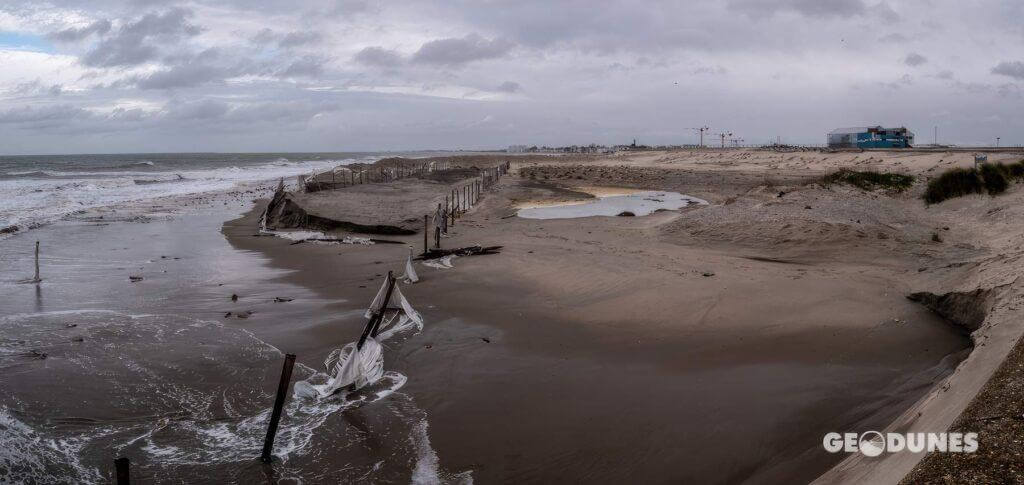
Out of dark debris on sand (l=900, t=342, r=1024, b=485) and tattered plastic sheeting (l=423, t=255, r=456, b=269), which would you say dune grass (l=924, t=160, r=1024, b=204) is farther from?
dark debris on sand (l=900, t=342, r=1024, b=485)

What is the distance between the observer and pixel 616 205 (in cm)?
2825

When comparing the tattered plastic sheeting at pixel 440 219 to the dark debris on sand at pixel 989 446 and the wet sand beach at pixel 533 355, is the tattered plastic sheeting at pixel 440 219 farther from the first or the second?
the dark debris on sand at pixel 989 446

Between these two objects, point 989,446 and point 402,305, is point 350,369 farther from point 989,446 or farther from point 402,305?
point 989,446

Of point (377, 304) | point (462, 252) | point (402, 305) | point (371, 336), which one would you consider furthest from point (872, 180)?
point (371, 336)

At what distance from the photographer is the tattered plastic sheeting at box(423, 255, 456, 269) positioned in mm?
14156

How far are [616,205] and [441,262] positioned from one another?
15297 mm

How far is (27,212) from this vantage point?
26812 millimetres

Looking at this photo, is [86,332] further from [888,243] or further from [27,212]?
[27,212]

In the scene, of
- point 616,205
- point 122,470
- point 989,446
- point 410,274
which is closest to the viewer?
point 989,446

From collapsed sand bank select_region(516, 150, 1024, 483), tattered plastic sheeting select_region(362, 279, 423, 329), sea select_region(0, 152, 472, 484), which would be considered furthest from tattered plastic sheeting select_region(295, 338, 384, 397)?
collapsed sand bank select_region(516, 150, 1024, 483)

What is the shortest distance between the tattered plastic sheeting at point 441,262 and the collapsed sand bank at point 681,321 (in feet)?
2.07

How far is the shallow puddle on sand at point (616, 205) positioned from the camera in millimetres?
24656

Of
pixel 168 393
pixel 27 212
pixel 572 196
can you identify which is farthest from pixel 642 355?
pixel 27 212

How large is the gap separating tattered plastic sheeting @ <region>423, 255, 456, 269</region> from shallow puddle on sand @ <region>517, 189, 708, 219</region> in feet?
29.9
